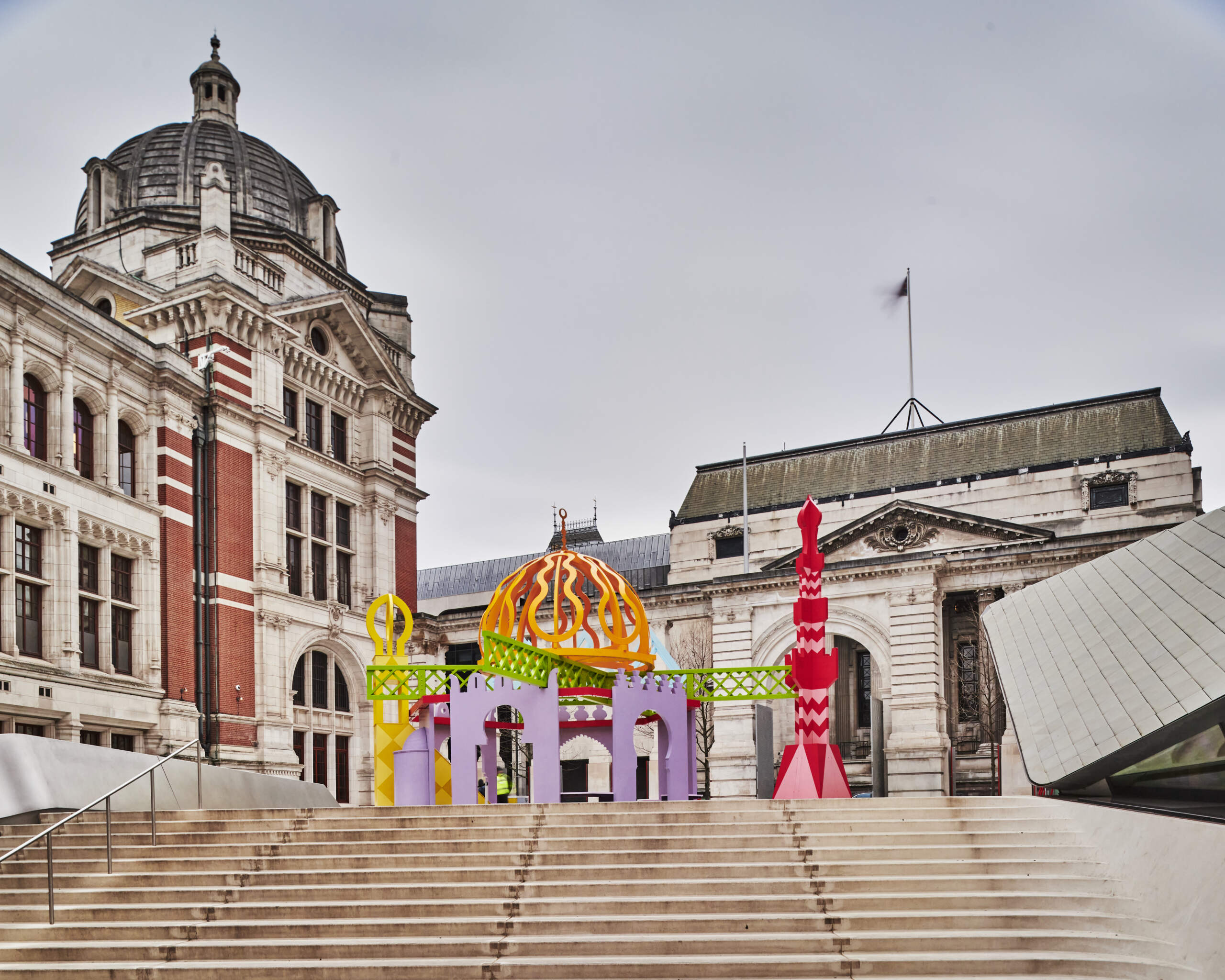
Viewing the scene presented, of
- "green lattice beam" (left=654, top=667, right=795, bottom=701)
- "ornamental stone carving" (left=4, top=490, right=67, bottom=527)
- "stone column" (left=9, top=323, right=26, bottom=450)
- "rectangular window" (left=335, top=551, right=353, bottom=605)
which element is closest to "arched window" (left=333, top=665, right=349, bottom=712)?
"rectangular window" (left=335, top=551, right=353, bottom=605)

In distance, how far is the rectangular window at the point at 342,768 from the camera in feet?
137

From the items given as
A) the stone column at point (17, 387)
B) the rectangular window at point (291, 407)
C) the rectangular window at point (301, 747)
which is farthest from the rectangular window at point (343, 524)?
the stone column at point (17, 387)

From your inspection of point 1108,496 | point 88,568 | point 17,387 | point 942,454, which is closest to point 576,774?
point 942,454

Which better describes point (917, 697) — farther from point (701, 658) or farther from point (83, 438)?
point (83, 438)

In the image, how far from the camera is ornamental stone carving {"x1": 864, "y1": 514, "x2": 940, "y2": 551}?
46.9 meters

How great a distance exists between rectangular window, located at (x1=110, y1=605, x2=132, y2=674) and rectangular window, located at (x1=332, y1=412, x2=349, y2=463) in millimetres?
11219

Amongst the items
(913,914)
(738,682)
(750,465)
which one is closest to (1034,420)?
(750,465)

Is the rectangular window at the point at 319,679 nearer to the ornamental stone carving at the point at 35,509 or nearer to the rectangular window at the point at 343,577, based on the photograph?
the rectangular window at the point at 343,577

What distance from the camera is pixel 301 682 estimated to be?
40.7 m

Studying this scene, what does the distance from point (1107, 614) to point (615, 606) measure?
8.46 meters

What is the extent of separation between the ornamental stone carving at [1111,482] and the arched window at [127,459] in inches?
1307

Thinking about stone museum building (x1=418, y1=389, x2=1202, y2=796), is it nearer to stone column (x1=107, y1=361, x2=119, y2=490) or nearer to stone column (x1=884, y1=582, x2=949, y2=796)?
stone column (x1=884, y1=582, x2=949, y2=796)

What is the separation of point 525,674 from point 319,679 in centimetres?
2392

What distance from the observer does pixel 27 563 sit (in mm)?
30453
